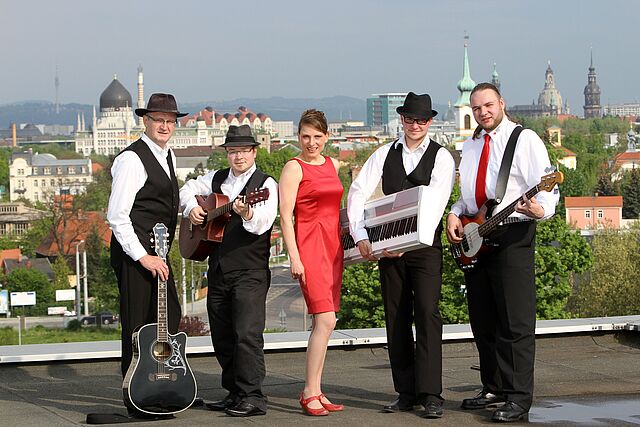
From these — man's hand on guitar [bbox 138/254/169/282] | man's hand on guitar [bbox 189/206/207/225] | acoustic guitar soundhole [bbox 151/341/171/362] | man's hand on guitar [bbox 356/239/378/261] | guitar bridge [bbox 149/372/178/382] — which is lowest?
guitar bridge [bbox 149/372/178/382]

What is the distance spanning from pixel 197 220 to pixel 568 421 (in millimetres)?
2067

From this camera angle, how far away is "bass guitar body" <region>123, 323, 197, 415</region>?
263 inches

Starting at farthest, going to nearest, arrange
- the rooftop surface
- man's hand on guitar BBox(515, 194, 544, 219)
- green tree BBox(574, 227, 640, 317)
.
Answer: green tree BBox(574, 227, 640, 317), the rooftop surface, man's hand on guitar BBox(515, 194, 544, 219)

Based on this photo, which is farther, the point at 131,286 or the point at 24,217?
the point at 24,217

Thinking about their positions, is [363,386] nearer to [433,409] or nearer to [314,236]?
[433,409]

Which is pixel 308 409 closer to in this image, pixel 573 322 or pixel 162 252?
pixel 162 252

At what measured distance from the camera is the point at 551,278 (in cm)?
3547

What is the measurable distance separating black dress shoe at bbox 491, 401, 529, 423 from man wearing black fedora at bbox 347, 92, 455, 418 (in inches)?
11.8

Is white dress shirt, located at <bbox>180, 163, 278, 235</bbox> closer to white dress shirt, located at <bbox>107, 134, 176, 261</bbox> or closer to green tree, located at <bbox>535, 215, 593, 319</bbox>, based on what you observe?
white dress shirt, located at <bbox>107, 134, 176, 261</bbox>

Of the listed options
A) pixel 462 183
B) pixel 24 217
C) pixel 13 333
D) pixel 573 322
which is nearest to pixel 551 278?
pixel 13 333

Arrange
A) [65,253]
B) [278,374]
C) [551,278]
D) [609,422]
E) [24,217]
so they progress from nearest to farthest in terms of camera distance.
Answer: [609,422] → [278,374] → [551,278] → [65,253] → [24,217]

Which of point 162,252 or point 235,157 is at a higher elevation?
point 235,157

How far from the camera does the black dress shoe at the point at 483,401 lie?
6.87 metres

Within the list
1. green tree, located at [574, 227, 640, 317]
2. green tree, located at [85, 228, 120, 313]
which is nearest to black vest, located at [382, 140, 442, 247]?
green tree, located at [574, 227, 640, 317]
